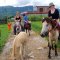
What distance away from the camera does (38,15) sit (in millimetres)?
30906

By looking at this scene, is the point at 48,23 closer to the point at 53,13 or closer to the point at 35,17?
A: the point at 53,13

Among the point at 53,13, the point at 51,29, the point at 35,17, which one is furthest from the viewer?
the point at 35,17

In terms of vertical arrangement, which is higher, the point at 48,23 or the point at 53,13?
the point at 53,13

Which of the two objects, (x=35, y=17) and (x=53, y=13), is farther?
(x=35, y=17)

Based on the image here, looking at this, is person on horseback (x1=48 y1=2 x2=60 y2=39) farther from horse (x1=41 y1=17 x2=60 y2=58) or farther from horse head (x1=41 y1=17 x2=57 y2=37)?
horse head (x1=41 y1=17 x2=57 y2=37)

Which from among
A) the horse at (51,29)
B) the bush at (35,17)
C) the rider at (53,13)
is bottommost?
the bush at (35,17)

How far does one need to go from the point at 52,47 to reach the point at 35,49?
957mm

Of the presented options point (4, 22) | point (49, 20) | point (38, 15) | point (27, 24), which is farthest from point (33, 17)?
point (49, 20)

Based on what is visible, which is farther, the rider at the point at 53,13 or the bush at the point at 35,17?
the bush at the point at 35,17

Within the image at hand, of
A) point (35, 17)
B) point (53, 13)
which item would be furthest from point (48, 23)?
point (35, 17)

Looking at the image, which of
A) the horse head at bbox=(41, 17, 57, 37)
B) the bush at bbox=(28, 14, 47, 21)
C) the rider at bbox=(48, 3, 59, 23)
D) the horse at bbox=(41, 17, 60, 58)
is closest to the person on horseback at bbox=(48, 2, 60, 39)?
the rider at bbox=(48, 3, 59, 23)

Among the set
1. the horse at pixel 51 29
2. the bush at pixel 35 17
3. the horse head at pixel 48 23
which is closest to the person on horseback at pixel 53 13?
the horse at pixel 51 29

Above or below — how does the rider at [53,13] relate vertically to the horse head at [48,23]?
above

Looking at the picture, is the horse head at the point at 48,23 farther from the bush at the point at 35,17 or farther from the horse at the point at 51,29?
the bush at the point at 35,17
